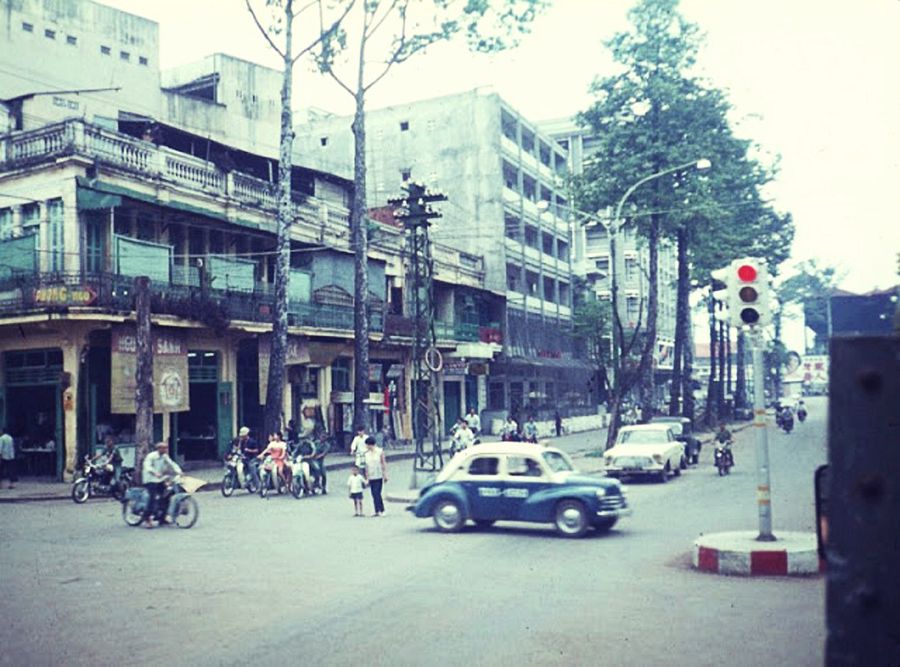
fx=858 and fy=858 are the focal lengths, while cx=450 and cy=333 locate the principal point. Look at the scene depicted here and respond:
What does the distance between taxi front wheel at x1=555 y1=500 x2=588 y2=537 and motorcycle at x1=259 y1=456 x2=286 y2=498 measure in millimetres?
9847

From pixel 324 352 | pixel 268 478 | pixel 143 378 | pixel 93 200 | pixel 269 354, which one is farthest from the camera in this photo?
pixel 324 352

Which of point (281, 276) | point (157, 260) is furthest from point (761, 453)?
point (157, 260)

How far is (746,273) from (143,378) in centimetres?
1657

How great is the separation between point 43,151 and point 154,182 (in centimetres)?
312

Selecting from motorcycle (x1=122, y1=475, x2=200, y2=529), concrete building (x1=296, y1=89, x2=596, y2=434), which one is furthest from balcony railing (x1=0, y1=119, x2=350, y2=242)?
concrete building (x1=296, y1=89, x2=596, y2=434)

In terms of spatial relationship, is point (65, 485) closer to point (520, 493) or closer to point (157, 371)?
point (157, 371)

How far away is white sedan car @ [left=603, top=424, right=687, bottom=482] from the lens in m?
22.7

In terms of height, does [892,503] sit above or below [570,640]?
above

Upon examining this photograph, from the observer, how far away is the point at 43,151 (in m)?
24.5

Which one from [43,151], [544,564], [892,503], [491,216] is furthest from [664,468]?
[491,216]

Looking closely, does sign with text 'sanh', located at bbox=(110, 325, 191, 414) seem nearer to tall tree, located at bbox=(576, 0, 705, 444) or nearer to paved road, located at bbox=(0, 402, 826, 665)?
paved road, located at bbox=(0, 402, 826, 665)

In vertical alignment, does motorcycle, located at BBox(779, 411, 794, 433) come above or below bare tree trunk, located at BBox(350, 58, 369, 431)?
below

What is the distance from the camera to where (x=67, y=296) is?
75.4 feet

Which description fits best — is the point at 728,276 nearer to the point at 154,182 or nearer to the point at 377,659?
the point at 377,659
